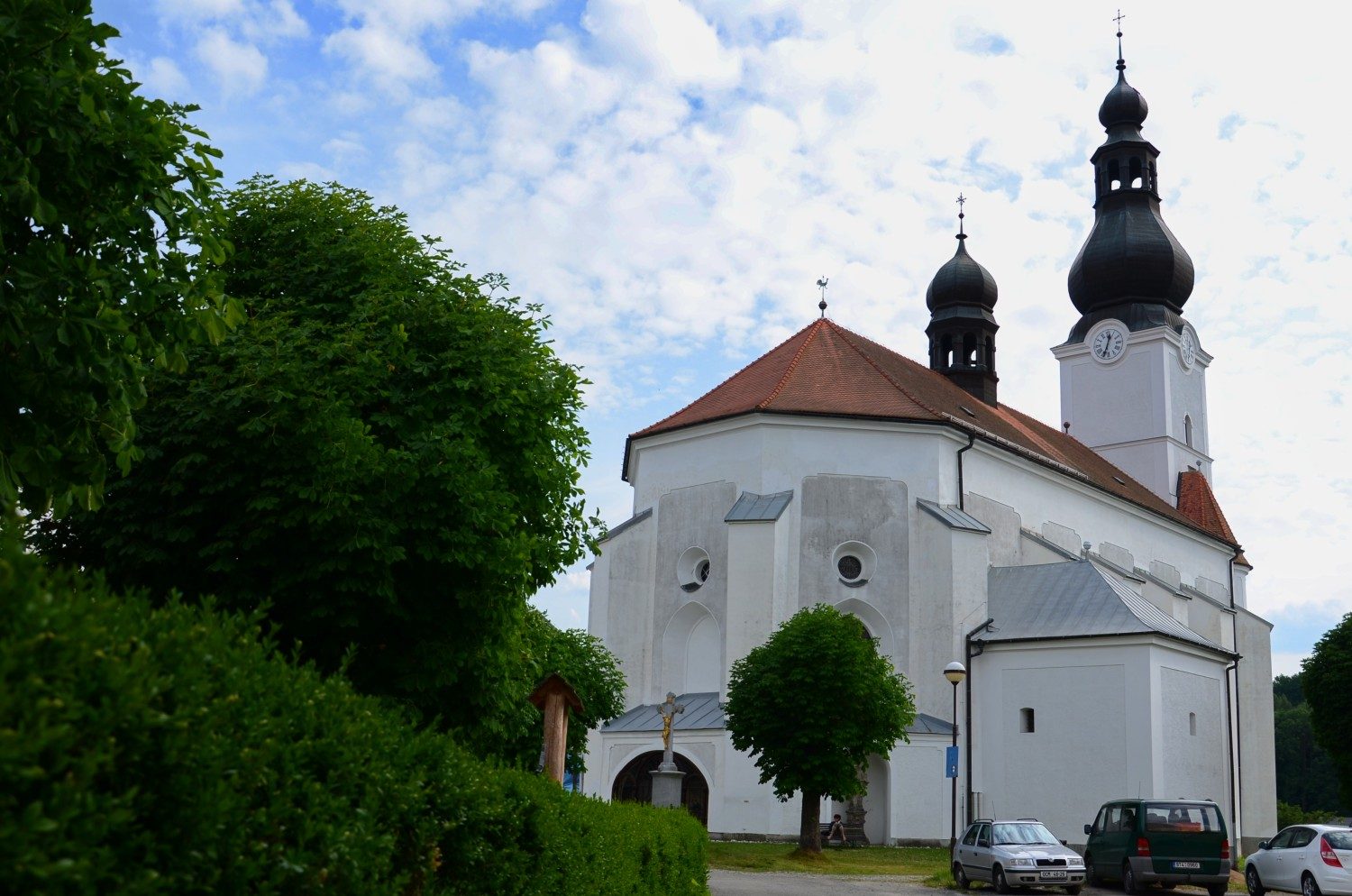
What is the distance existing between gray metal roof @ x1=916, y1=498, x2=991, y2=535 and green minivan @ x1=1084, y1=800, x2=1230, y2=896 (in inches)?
514

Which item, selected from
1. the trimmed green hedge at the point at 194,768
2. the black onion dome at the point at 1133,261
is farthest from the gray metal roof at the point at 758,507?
the trimmed green hedge at the point at 194,768

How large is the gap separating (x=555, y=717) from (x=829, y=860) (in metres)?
14.1

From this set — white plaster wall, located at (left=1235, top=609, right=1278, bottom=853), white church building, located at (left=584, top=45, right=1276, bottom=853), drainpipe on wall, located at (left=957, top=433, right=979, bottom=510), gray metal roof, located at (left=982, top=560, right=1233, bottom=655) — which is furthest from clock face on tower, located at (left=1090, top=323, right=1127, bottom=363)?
drainpipe on wall, located at (left=957, top=433, right=979, bottom=510)

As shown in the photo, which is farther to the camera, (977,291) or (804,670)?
(977,291)

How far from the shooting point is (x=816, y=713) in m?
27.3

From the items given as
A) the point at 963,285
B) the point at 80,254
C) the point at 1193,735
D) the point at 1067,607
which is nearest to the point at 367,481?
the point at 80,254

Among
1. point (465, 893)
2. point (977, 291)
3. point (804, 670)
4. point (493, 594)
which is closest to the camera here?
point (465, 893)

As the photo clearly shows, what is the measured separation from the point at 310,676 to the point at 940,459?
106ft

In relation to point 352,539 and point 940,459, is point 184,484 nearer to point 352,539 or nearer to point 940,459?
point 352,539

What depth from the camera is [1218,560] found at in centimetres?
5241

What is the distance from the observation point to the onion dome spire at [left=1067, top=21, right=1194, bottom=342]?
2051 inches

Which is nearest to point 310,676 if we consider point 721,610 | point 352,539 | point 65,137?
point 65,137

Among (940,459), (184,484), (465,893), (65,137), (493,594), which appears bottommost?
(465,893)

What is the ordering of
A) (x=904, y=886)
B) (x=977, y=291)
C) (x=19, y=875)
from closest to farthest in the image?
1. (x=19, y=875)
2. (x=904, y=886)
3. (x=977, y=291)
